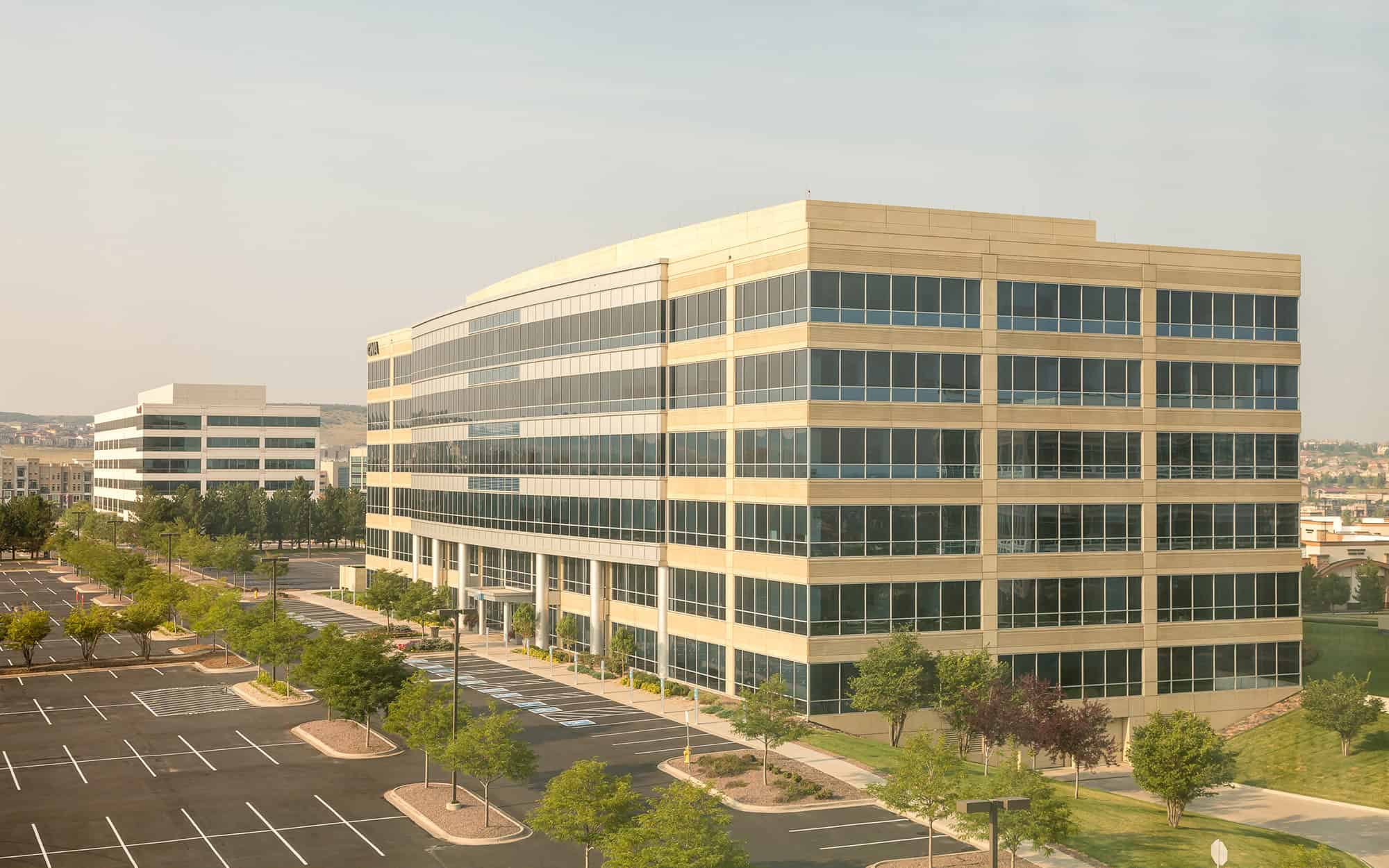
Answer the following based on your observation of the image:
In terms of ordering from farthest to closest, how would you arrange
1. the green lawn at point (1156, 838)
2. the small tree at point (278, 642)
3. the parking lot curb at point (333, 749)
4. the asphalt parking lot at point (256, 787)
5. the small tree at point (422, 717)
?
1. the small tree at point (278, 642)
2. the parking lot curb at point (333, 749)
3. the small tree at point (422, 717)
4. the green lawn at point (1156, 838)
5. the asphalt parking lot at point (256, 787)

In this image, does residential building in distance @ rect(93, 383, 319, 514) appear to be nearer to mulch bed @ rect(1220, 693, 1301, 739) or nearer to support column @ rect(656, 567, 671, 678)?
support column @ rect(656, 567, 671, 678)

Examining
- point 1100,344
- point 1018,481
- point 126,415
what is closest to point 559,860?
point 1018,481

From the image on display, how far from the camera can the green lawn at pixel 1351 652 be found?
65.6 meters

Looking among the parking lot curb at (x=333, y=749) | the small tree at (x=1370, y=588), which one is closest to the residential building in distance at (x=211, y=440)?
the parking lot curb at (x=333, y=749)

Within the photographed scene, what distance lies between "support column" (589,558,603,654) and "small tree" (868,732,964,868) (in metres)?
38.3

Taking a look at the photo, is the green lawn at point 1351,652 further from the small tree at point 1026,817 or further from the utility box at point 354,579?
the utility box at point 354,579

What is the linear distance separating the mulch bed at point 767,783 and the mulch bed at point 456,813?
754cm

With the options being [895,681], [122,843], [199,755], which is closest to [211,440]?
[199,755]

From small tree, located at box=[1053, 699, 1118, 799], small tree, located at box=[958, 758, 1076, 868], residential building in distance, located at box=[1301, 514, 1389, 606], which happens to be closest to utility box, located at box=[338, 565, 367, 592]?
small tree, located at box=[1053, 699, 1118, 799]

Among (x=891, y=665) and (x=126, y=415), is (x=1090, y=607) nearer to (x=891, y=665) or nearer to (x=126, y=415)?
(x=891, y=665)

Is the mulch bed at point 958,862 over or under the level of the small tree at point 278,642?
under

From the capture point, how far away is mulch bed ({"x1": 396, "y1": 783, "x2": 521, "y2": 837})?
40062mm

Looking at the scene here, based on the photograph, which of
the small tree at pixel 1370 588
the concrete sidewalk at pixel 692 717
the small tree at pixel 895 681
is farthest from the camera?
the small tree at pixel 1370 588

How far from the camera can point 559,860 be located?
37.4 m
